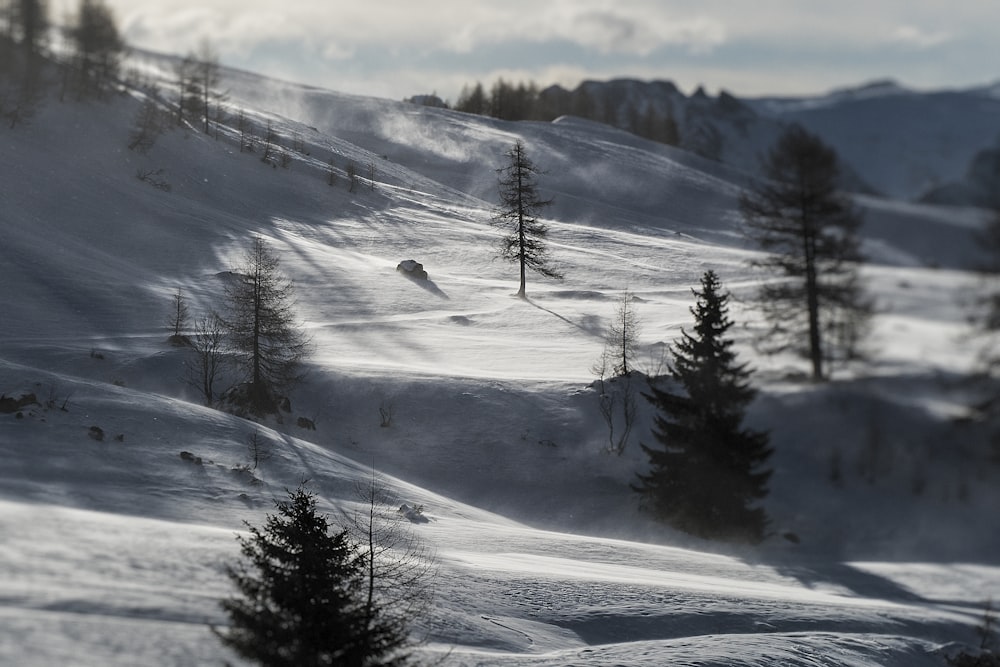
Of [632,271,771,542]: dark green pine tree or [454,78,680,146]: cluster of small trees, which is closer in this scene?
[632,271,771,542]: dark green pine tree

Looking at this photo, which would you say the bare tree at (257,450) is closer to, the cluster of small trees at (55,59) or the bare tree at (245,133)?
the bare tree at (245,133)

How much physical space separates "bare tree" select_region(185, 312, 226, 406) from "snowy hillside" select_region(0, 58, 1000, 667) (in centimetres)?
49

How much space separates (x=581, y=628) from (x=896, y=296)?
11107mm

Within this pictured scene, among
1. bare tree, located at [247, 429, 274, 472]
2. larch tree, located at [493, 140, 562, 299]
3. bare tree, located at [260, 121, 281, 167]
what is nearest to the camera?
larch tree, located at [493, 140, 562, 299]

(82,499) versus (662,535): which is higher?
(82,499)

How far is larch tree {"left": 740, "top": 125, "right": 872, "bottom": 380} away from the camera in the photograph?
5.29 m

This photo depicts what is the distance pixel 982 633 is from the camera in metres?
14.2

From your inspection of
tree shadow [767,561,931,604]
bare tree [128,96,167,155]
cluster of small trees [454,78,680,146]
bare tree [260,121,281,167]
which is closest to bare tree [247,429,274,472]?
bare tree [260,121,281,167]

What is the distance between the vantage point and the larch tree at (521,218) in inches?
646

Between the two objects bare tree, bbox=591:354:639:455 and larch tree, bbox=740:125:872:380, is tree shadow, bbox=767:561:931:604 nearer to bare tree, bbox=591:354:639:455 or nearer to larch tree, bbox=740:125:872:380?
bare tree, bbox=591:354:639:455

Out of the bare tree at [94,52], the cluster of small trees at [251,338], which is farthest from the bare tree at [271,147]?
the bare tree at [94,52]

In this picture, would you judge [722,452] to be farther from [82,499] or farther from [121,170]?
[121,170]

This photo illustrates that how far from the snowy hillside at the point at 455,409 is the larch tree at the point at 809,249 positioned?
0.21m

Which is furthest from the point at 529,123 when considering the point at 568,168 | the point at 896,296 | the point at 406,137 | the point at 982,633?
the point at 896,296
